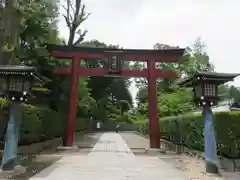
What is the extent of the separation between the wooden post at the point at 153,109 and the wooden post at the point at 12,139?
9677mm

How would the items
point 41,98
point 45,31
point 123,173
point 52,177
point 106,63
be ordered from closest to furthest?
1. point 52,177
2. point 123,173
3. point 106,63
4. point 45,31
5. point 41,98

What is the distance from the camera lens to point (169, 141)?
2119cm

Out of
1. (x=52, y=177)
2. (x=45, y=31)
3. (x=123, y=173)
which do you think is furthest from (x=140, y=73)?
(x=52, y=177)

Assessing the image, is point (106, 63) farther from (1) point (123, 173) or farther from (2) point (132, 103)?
(2) point (132, 103)

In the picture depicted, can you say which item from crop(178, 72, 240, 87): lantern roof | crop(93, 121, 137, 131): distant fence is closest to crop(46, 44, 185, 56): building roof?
crop(178, 72, 240, 87): lantern roof

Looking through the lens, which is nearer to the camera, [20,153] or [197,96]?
[197,96]

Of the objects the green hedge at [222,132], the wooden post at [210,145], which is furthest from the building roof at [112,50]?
the wooden post at [210,145]

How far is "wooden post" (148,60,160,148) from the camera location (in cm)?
1828

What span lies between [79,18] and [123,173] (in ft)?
52.5

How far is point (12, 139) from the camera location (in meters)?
10.1

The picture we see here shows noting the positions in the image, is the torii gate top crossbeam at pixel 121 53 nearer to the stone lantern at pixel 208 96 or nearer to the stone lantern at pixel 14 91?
Answer: the stone lantern at pixel 208 96

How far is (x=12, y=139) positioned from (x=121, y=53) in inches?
398

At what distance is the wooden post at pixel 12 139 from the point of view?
969 centimetres


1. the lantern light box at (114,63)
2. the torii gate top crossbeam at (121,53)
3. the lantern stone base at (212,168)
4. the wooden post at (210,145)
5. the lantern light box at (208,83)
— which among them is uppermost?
the torii gate top crossbeam at (121,53)
